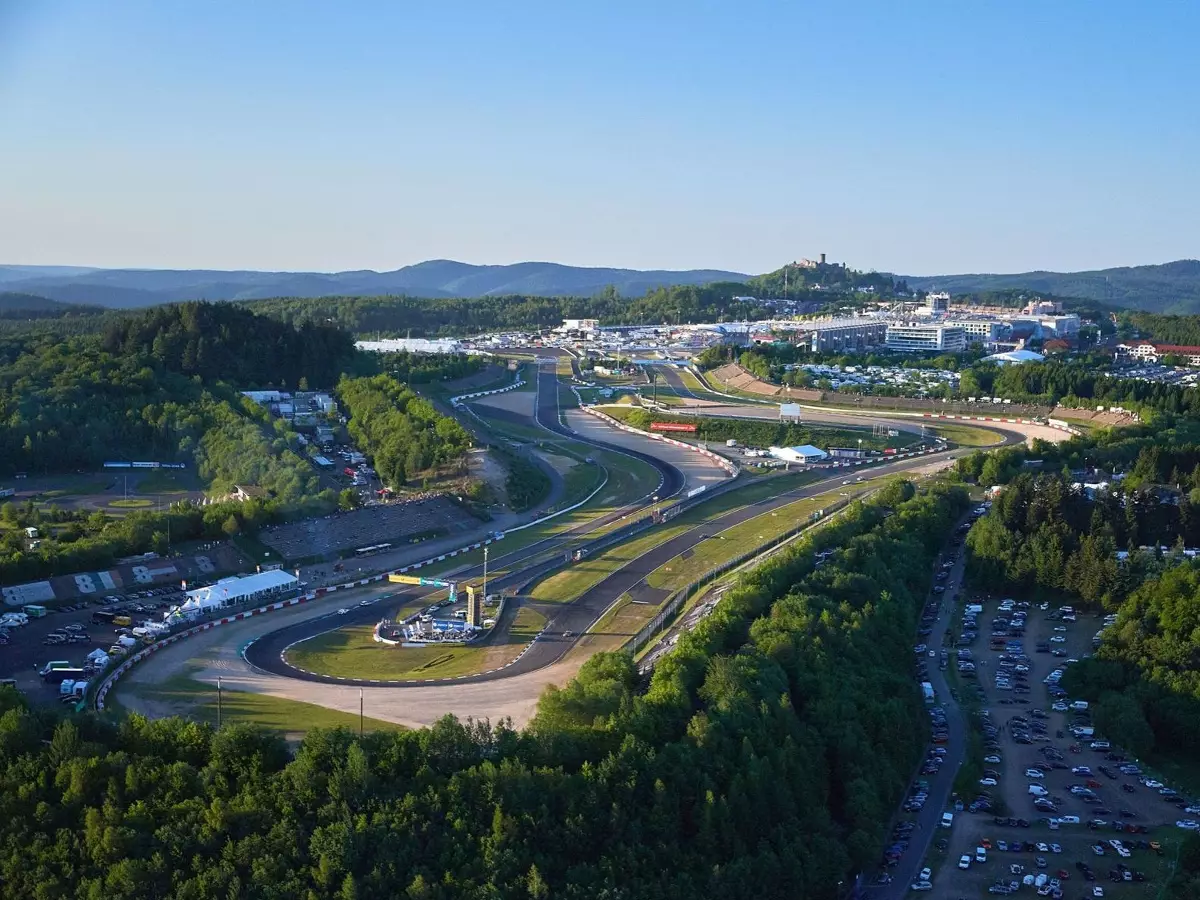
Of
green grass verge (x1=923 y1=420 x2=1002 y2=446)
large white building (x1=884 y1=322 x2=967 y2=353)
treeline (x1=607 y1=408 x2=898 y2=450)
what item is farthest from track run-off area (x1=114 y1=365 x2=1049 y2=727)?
large white building (x1=884 y1=322 x2=967 y2=353)

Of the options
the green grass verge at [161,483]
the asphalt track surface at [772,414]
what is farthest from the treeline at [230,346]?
the asphalt track surface at [772,414]

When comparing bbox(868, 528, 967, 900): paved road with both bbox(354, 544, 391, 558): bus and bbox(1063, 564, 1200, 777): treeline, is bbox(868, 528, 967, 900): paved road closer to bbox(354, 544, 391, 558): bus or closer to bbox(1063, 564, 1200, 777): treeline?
bbox(1063, 564, 1200, 777): treeline

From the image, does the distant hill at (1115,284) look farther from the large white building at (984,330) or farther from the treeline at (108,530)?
the treeline at (108,530)

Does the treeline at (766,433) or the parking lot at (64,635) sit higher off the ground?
the treeline at (766,433)

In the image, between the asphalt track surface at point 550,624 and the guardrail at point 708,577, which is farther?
the guardrail at point 708,577

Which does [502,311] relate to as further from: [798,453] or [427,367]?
[798,453]

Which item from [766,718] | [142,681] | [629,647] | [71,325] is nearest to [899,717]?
[766,718]
